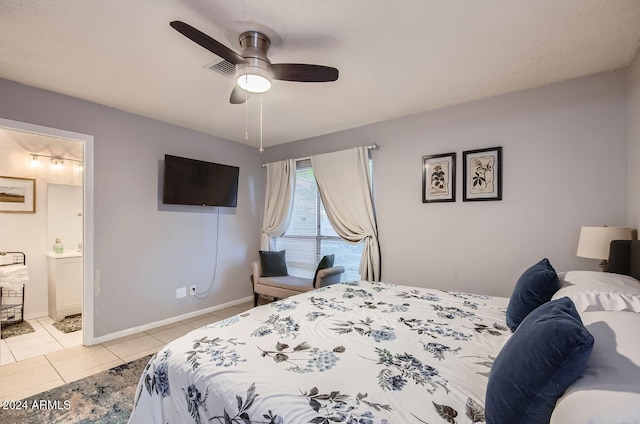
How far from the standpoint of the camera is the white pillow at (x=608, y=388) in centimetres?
62

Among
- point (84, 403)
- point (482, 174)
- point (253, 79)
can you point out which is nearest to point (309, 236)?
point (482, 174)

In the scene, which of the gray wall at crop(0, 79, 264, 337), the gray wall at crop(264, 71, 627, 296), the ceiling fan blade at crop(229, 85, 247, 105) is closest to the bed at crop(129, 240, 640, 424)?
the gray wall at crop(264, 71, 627, 296)

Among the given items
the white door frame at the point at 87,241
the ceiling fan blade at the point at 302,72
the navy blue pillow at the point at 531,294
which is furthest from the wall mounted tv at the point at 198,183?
the navy blue pillow at the point at 531,294

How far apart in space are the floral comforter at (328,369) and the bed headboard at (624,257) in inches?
31.4

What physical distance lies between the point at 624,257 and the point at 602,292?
81 centimetres

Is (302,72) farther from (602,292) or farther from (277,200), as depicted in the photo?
(277,200)

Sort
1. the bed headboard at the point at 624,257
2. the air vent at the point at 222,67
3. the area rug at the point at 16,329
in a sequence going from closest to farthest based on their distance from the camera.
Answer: the bed headboard at the point at 624,257 → the air vent at the point at 222,67 → the area rug at the point at 16,329

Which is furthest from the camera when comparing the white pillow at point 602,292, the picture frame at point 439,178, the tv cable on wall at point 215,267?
the tv cable on wall at point 215,267

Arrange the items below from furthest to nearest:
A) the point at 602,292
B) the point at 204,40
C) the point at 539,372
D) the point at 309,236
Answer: the point at 309,236
the point at 204,40
the point at 602,292
the point at 539,372

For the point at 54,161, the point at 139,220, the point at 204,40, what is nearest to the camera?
the point at 204,40

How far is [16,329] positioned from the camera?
136 inches

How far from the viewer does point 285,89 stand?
2.72 m

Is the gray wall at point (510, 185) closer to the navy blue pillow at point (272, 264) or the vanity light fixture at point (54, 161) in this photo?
the navy blue pillow at point (272, 264)

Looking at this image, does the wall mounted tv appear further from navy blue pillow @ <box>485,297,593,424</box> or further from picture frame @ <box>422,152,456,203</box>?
navy blue pillow @ <box>485,297,593,424</box>
